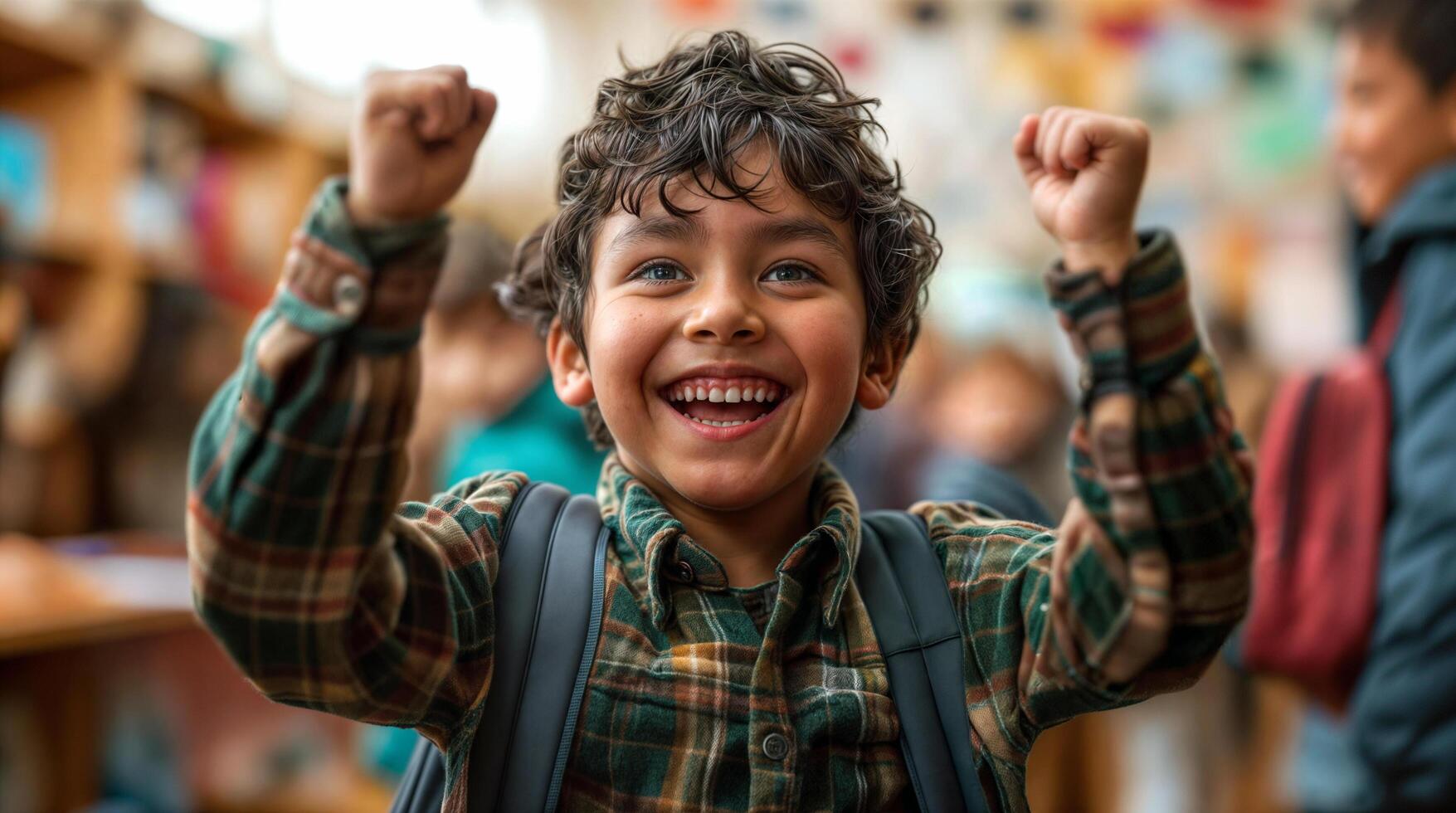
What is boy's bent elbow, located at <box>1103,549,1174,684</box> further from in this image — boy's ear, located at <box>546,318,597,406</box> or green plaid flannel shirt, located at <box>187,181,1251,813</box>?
boy's ear, located at <box>546,318,597,406</box>

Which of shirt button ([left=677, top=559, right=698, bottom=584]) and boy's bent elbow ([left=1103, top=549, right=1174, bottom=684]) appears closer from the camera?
boy's bent elbow ([left=1103, top=549, right=1174, bottom=684])

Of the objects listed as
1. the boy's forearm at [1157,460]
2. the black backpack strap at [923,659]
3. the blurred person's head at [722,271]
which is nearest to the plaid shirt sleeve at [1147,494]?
the boy's forearm at [1157,460]

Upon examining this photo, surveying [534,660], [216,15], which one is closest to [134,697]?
[216,15]

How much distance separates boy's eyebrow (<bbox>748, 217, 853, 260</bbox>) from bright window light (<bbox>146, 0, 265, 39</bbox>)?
2.54m

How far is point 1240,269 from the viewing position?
517cm

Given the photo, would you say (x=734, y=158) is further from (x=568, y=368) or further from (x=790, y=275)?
(x=568, y=368)

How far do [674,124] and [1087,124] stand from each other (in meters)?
0.32

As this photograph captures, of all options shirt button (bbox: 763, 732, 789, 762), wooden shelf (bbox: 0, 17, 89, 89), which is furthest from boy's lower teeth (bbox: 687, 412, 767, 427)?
wooden shelf (bbox: 0, 17, 89, 89)

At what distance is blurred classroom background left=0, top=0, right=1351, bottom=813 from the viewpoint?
214cm

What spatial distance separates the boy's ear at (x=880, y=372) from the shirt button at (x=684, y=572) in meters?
0.21

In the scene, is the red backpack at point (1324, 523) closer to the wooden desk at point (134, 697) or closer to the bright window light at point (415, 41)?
the wooden desk at point (134, 697)

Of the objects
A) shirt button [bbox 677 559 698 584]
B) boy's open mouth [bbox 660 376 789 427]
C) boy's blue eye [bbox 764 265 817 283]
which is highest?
boy's blue eye [bbox 764 265 817 283]

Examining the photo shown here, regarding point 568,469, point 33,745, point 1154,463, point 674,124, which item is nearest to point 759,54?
point 674,124

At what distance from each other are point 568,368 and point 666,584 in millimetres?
225
